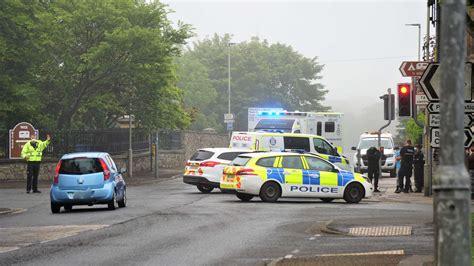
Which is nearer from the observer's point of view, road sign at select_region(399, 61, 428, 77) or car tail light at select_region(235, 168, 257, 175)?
road sign at select_region(399, 61, 428, 77)

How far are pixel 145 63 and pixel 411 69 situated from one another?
24.2 metres

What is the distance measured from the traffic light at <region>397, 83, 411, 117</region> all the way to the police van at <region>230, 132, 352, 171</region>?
1202cm

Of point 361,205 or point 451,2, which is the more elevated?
point 451,2

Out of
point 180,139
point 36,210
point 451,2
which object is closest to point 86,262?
point 451,2

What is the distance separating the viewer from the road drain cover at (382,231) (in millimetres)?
17531

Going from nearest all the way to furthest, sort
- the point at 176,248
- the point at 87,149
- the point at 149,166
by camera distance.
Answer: the point at 176,248
the point at 87,149
the point at 149,166

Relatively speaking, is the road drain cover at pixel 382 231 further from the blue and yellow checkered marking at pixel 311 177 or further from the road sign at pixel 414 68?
the blue and yellow checkered marking at pixel 311 177

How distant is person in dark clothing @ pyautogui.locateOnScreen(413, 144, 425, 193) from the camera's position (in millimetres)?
32469

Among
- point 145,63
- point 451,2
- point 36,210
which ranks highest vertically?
point 145,63

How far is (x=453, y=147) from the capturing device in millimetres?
6164

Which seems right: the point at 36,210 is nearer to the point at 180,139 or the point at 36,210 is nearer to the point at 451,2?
the point at 451,2

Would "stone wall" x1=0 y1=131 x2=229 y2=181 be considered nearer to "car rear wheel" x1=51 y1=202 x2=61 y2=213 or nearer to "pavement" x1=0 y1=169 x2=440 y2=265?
"pavement" x1=0 y1=169 x2=440 y2=265

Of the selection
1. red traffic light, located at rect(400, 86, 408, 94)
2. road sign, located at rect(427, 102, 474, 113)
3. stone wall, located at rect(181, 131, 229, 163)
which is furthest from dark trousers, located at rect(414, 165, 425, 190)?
stone wall, located at rect(181, 131, 229, 163)

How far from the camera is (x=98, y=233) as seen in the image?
59.3 feet
